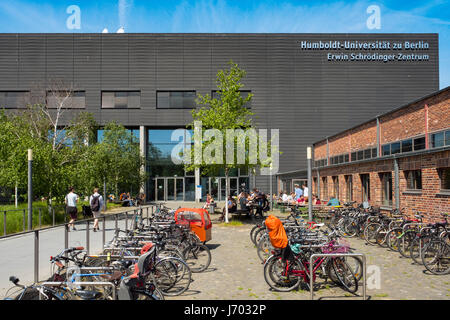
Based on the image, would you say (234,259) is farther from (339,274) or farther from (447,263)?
(447,263)

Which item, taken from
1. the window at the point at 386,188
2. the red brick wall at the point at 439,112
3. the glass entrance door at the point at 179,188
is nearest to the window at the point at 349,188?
the window at the point at 386,188

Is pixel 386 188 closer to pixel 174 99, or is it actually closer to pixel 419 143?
pixel 419 143

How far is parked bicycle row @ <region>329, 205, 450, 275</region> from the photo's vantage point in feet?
25.3

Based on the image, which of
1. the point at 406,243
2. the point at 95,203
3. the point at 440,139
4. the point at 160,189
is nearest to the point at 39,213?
the point at 95,203

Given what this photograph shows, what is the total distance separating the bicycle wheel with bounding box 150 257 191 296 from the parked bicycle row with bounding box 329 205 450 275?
3295 millimetres

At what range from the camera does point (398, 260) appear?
902cm

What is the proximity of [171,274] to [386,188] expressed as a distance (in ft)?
40.7

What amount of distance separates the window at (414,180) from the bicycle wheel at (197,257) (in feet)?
28.3

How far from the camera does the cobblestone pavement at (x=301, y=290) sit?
6.31 meters

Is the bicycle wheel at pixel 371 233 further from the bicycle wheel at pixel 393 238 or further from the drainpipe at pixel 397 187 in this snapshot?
the drainpipe at pixel 397 187

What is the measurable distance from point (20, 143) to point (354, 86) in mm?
32833

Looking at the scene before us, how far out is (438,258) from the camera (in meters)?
7.71

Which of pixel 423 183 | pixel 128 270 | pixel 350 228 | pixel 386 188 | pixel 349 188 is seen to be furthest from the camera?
pixel 349 188

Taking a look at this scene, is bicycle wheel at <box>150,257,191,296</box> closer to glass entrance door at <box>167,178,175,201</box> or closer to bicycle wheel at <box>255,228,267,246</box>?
bicycle wheel at <box>255,228,267,246</box>
